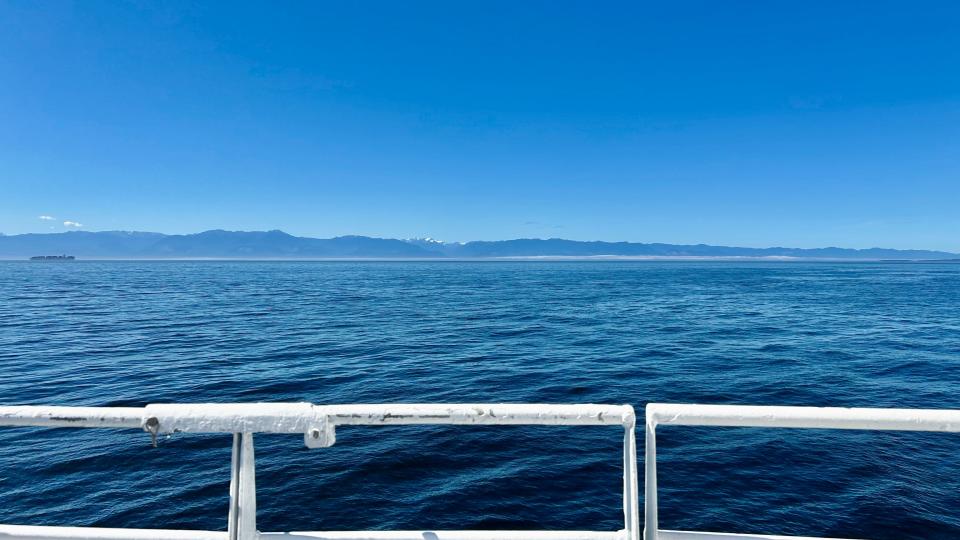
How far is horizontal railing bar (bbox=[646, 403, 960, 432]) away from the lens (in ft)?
9.03

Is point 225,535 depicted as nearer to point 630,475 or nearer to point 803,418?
point 630,475

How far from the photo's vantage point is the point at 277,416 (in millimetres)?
2803

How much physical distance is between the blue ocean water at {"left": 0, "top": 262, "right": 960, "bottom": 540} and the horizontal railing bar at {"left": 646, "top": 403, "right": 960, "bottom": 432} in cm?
671

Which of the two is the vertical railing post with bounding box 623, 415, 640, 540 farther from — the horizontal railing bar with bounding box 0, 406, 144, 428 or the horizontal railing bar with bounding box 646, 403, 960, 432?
the horizontal railing bar with bounding box 0, 406, 144, 428

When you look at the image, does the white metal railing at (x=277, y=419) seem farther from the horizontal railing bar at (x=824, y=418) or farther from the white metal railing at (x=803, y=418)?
the horizontal railing bar at (x=824, y=418)

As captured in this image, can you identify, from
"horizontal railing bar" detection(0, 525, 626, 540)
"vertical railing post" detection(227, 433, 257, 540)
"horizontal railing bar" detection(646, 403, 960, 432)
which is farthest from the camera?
"horizontal railing bar" detection(0, 525, 626, 540)

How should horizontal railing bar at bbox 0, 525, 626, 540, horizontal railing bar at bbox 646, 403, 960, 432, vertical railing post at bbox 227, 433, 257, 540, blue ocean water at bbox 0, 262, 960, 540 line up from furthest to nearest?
1. blue ocean water at bbox 0, 262, 960, 540
2. horizontal railing bar at bbox 0, 525, 626, 540
3. vertical railing post at bbox 227, 433, 257, 540
4. horizontal railing bar at bbox 646, 403, 960, 432

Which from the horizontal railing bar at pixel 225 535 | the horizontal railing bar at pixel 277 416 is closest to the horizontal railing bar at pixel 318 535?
the horizontal railing bar at pixel 225 535

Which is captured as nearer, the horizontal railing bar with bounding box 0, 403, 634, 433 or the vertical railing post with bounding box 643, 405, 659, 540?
the horizontal railing bar with bounding box 0, 403, 634, 433

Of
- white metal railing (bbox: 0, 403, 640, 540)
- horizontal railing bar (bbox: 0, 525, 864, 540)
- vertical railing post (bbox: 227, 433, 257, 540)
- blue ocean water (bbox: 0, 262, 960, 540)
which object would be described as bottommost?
blue ocean water (bbox: 0, 262, 960, 540)

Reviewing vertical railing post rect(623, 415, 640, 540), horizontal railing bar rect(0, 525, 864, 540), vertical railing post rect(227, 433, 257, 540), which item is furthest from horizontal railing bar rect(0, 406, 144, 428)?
vertical railing post rect(623, 415, 640, 540)

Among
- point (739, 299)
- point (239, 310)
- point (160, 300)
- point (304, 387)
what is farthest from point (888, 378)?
point (160, 300)

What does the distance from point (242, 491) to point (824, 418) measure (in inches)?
142

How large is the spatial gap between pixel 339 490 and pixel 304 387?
8420mm
